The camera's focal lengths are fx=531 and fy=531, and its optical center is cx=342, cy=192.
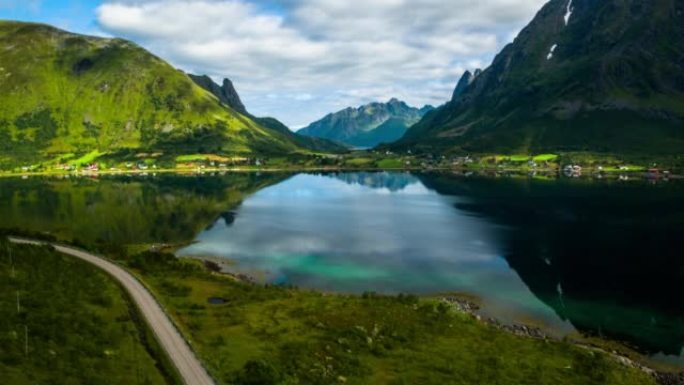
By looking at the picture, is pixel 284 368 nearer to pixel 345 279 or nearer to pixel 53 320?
pixel 53 320

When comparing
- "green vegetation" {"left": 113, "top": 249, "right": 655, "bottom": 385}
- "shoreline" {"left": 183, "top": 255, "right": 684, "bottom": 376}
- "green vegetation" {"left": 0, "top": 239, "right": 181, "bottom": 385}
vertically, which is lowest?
"shoreline" {"left": 183, "top": 255, "right": 684, "bottom": 376}

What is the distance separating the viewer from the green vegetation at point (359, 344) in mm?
58062

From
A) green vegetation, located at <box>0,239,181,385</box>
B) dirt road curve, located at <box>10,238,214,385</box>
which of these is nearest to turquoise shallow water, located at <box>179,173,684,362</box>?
dirt road curve, located at <box>10,238,214,385</box>

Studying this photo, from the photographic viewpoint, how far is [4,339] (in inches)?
2099

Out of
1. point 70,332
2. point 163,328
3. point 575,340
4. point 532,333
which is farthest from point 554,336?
point 70,332

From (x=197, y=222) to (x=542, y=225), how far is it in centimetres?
12204

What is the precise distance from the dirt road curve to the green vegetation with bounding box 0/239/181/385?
109 centimetres

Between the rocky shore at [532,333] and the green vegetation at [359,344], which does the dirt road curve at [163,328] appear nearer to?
the green vegetation at [359,344]

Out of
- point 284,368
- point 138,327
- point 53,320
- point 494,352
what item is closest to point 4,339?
point 53,320

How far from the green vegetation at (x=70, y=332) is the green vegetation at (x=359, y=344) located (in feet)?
21.7

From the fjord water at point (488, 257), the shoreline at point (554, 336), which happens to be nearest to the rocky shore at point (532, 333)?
the shoreline at point (554, 336)

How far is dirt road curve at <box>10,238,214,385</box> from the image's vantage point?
5150 cm

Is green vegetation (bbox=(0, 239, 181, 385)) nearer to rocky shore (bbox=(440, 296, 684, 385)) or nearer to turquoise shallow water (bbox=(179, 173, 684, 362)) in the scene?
turquoise shallow water (bbox=(179, 173, 684, 362))

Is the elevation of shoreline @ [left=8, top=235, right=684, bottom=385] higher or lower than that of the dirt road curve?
lower
